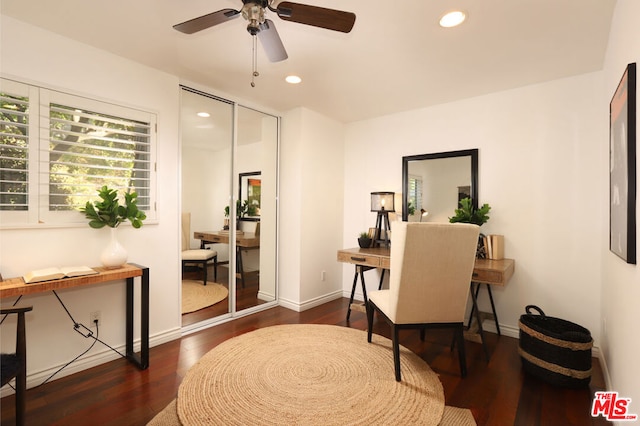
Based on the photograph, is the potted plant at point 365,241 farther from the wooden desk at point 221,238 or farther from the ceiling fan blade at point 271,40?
the ceiling fan blade at point 271,40

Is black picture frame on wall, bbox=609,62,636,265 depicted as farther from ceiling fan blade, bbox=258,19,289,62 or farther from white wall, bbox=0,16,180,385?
white wall, bbox=0,16,180,385

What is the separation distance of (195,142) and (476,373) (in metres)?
3.21

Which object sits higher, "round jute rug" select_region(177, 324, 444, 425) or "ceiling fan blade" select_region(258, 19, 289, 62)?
"ceiling fan blade" select_region(258, 19, 289, 62)

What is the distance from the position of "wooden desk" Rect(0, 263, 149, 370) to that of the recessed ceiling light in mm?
2721

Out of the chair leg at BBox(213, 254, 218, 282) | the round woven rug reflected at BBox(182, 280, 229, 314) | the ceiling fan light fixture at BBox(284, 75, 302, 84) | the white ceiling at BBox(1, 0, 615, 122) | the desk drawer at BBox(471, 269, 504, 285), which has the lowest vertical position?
the round woven rug reflected at BBox(182, 280, 229, 314)

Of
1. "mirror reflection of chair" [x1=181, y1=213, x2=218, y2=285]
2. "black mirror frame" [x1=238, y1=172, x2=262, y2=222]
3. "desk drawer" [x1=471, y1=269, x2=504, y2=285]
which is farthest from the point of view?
"black mirror frame" [x1=238, y1=172, x2=262, y2=222]

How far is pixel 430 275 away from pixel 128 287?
234 centimetres

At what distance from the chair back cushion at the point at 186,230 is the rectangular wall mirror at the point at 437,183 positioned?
2435 mm

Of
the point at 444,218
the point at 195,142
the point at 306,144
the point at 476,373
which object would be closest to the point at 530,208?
the point at 444,218

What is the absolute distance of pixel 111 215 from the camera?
89.7 inches

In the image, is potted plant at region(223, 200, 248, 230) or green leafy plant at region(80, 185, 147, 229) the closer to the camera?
green leafy plant at region(80, 185, 147, 229)

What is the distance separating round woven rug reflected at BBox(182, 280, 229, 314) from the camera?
3.31m

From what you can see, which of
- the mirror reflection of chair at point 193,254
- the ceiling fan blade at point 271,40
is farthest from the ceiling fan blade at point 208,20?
the mirror reflection of chair at point 193,254

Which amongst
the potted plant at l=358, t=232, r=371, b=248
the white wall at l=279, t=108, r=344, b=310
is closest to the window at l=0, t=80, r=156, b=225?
the white wall at l=279, t=108, r=344, b=310
